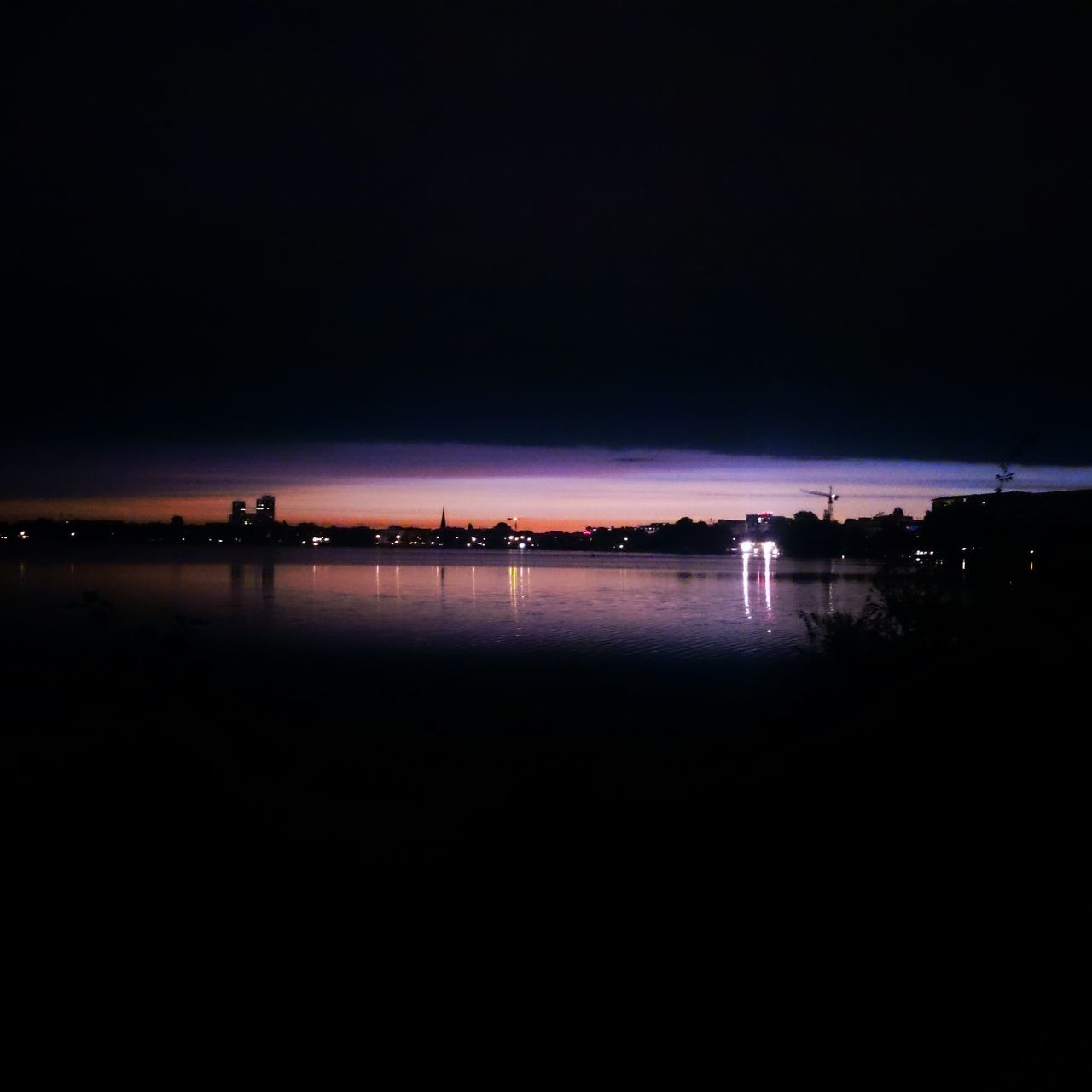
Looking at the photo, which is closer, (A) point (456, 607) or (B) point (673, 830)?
(B) point (673, 830)

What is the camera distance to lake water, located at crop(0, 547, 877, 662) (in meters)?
26.0

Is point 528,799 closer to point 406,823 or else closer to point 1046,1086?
point 406,823

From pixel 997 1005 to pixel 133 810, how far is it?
19.0 feet

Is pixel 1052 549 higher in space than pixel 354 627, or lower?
higher

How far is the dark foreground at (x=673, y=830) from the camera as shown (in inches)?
251

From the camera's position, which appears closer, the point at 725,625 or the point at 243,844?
the point at 243,844

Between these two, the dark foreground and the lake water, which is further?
the lake water

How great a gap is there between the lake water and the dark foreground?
9.01 feet

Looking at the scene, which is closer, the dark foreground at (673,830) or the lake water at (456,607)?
the dark foreground at (673,830)

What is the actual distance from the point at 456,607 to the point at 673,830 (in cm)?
2857

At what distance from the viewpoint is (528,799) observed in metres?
8.61

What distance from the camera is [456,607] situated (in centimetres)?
3700

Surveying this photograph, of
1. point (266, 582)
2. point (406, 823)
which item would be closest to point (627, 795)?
point (406, 823)

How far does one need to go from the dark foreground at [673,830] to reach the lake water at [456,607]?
9.01ft
